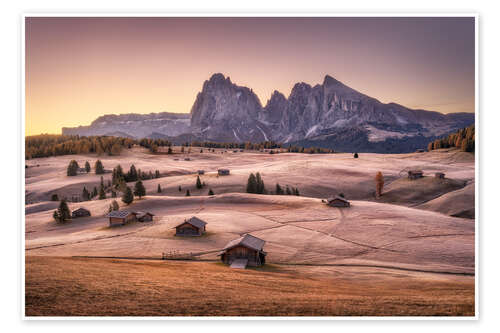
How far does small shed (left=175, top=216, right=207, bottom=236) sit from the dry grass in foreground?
1859 centimetres

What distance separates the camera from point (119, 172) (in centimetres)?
9238

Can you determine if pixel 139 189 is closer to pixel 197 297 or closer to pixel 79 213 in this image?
pixel 79 213

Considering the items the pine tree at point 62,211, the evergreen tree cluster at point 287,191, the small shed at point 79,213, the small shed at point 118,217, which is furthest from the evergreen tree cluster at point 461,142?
the pine tree at point 62,211

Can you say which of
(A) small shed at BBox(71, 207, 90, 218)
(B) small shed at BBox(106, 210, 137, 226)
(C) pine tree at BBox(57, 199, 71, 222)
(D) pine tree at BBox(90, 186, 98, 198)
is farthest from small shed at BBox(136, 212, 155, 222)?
(D) pine tree at BBox(90, 186, 98, 198)

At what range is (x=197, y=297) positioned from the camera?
14.5 metres

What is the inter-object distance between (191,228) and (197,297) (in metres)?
23.7

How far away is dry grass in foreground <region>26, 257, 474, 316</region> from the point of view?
13.4 metres

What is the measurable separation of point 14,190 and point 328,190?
2697 inches

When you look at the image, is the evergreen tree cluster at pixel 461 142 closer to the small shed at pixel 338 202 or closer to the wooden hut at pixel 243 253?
the small shed at pixel 338 202

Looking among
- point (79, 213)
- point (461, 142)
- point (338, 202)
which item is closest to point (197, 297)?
point (338, 202)

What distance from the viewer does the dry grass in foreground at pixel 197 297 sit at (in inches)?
526
